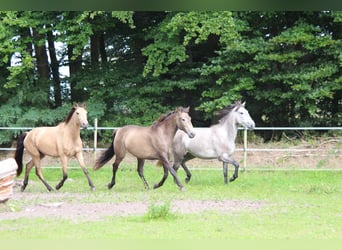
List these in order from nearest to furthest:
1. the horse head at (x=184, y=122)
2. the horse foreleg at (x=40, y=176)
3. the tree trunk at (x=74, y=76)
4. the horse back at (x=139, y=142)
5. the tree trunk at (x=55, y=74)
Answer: the horse head at (x=184, y=122) < the horse back at (x=139, y=142) < the horse foreleg at (x=40, y=176) < the tree trunk at (x=74, y=76) < the tree trunk at (x=55, y=74)

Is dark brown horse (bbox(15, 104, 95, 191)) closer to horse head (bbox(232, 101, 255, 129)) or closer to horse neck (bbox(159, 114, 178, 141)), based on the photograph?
horse neck (bbox(159, 114, 178, 141))

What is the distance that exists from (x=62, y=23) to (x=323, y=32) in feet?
25.7

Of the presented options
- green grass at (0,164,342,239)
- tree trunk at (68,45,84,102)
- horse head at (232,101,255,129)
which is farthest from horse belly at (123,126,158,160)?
tree trunk at (68,45,84,102)

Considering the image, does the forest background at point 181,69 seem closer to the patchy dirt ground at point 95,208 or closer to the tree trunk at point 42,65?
the tree trunk at point 42,65

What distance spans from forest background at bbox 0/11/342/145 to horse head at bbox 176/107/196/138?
538 cm

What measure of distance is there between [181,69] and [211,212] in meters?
10.5

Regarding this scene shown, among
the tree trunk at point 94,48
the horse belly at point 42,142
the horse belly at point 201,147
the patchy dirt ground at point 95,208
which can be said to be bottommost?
the patchy dirt ground at point 95,208

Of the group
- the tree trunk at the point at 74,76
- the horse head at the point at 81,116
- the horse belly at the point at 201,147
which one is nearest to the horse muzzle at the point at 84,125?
the horse head at the point at 81,116

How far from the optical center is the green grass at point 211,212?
16.7ft

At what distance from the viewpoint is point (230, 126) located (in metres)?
10.9

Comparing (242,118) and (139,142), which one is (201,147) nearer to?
(242,118)

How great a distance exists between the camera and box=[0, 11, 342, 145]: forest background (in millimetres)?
14781

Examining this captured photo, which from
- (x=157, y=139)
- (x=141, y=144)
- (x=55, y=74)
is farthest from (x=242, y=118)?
(x=55, y=74)

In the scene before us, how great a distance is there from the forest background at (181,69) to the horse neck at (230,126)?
4358 mm
